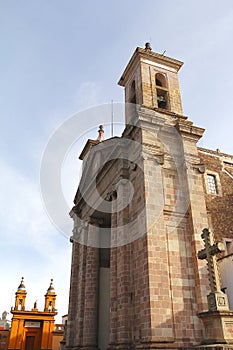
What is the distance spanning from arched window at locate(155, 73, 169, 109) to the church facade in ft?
0.18

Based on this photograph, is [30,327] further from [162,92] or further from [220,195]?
[162,92]

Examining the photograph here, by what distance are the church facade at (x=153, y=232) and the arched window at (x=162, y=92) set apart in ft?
0.18

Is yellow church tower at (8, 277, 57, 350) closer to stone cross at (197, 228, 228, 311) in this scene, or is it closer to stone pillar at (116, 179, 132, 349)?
stone pillar at (116, 179, 132, 349)

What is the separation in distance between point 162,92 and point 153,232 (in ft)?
27.2

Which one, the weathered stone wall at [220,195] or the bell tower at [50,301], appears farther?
the bell tower at [50,301]

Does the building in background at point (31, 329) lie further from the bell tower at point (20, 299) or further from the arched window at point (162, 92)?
the arched window at point (162, 92)

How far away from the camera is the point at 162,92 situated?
16.5 meters

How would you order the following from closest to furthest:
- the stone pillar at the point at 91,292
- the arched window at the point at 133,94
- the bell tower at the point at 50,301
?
the stone pillar at the point at 91,292 → the arched window at the point at 133,94 → the bell tower at the point at 50,301

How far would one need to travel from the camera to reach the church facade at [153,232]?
9.98 metres

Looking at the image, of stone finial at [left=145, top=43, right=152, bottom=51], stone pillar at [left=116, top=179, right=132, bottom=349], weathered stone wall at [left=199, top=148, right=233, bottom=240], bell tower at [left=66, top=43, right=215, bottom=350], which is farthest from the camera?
stone finial at [left=145, top=43, right=152, bottom=51]

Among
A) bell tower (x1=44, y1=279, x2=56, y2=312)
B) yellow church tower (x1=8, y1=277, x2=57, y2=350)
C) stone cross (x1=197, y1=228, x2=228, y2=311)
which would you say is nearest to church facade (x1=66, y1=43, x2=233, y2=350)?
stone cross (x1=197, y1=228, x2=228, y2=311)

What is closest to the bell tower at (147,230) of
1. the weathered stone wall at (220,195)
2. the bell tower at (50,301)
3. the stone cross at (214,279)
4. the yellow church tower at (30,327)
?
the stone cross at (214,279)

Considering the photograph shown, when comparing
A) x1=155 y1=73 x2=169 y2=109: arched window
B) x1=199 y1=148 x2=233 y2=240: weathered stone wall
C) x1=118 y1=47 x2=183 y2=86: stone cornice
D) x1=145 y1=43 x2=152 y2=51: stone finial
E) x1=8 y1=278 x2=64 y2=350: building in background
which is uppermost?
x1=145 y1=43 x2=152 y2=51: stone finial

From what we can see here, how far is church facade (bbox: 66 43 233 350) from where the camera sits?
9977mm
